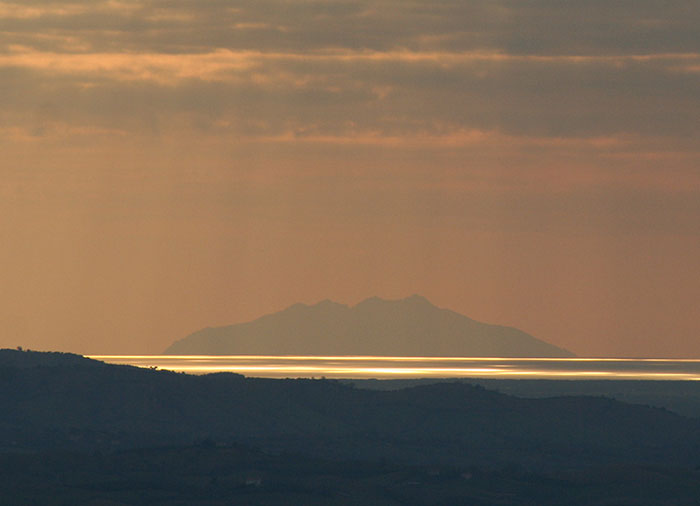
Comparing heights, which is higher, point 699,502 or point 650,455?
point 650,455

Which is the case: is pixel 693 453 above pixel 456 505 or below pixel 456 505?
above

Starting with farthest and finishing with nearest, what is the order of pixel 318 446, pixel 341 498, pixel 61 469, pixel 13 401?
pixel 13 401, pixel 318 446, pixel 61 469, pixel 341 498

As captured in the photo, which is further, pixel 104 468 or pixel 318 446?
pixel 318 446

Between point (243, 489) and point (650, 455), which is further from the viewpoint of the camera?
point (650, 455)

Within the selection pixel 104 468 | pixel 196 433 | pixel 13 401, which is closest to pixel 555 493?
pixel 104 468

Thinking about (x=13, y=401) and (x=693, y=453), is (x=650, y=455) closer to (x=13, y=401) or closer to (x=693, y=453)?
(x=693, y=453)

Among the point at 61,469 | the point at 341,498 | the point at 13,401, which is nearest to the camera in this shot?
the point at 341,498

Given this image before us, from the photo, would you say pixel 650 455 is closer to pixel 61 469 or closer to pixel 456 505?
pixel 456 505

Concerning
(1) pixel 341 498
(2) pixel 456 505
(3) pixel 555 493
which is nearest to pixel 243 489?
(1) pixel 341 498

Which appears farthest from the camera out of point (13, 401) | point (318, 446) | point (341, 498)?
point (13, 401)
